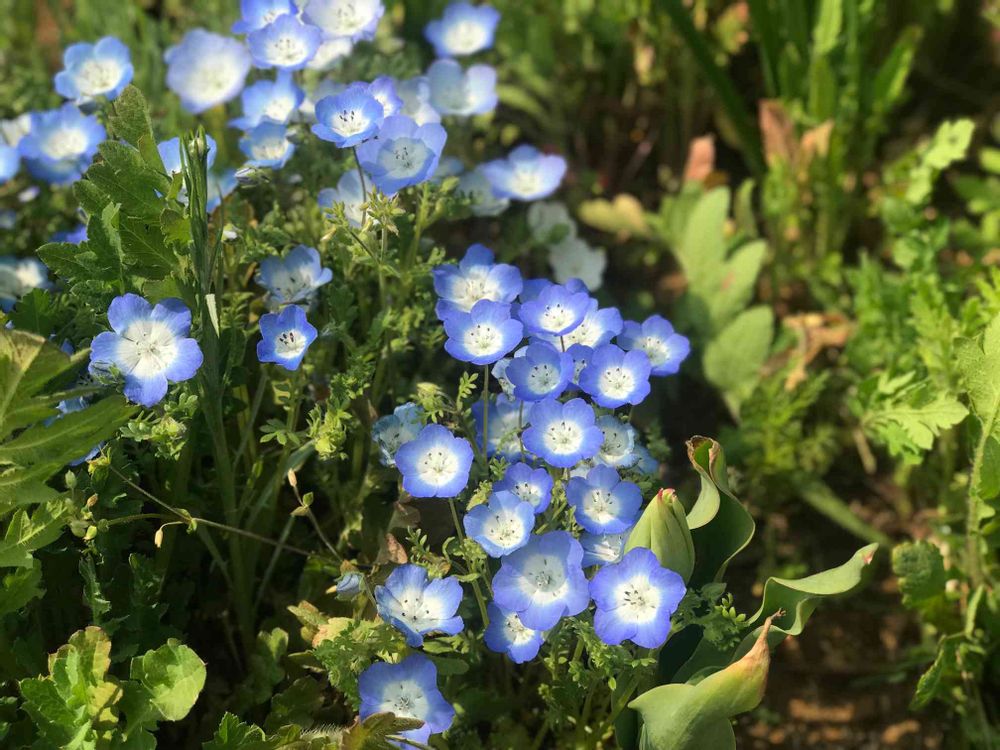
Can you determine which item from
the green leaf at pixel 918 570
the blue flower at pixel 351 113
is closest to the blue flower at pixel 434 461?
the blue flower at pixel 351 113

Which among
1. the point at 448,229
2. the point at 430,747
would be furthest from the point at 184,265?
the point at 448,229

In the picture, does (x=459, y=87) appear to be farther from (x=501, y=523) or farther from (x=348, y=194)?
(x=501, y=523)

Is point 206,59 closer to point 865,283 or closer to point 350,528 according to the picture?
point 350,528

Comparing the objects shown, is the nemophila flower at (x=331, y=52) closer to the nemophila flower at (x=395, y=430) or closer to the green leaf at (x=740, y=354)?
the nemophila flower at (x=395, y=430)

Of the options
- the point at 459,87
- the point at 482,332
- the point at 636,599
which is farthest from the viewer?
the point at 459,87

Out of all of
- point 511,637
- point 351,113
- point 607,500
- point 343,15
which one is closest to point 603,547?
point 607,500
